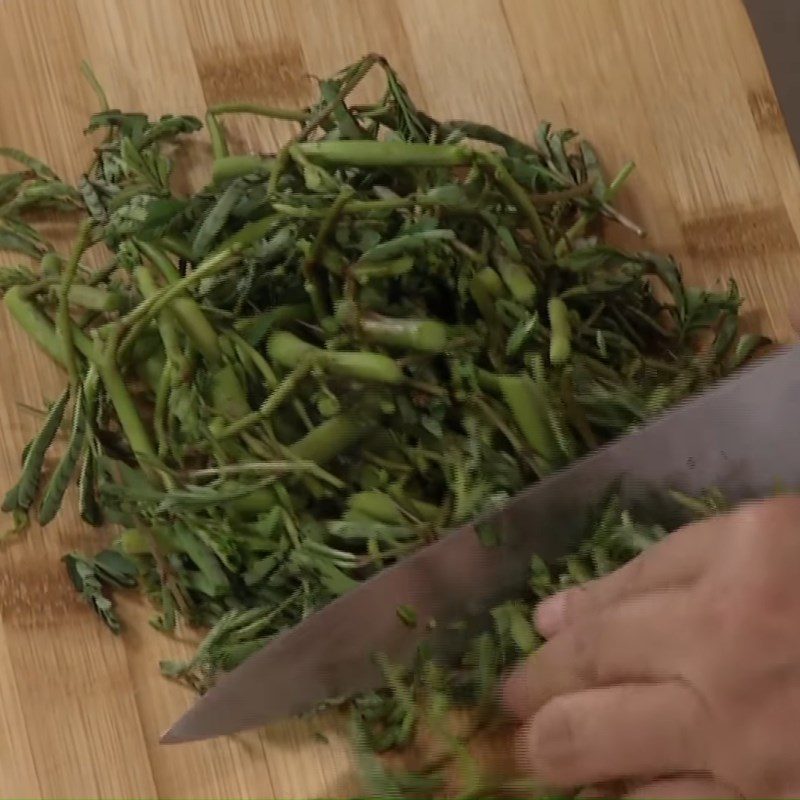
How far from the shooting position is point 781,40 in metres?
1.49

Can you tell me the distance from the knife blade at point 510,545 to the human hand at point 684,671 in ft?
0.22

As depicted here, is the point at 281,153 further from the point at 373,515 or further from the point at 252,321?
the point at 373,515

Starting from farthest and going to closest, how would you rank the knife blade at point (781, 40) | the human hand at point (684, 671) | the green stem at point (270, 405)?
the knife blade at point (781, 40) → the green stem at point (270, 405) → the human hand at point (684, 671)

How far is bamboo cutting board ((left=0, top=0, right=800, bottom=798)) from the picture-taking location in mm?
967

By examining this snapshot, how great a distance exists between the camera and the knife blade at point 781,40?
147cm

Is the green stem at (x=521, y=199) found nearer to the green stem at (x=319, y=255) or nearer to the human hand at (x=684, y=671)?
the green stem at (x=319, y=255)

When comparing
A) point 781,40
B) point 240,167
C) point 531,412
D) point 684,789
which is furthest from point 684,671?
point 781,40

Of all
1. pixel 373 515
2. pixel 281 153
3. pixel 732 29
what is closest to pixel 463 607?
pixel 373 515

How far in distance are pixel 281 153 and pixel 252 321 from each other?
14 cm

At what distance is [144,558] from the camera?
85cm

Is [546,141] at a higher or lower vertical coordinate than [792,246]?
higher

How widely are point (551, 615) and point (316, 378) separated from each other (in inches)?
10.2

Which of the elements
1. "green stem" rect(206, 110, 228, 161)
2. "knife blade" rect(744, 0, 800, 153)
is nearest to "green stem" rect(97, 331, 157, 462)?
"green stem" rect(206, 110, 228, 161)

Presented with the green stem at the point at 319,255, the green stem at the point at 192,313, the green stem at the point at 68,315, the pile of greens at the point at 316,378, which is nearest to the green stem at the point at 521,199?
the pile of greens at the point at 316,378
